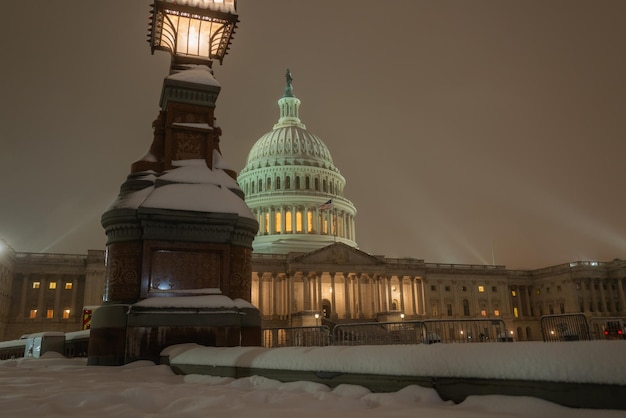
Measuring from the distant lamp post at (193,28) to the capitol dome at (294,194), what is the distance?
229ft

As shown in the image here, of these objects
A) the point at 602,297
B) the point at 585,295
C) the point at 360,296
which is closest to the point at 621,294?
the point at 602,297

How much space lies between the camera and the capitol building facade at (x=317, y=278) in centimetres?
7788

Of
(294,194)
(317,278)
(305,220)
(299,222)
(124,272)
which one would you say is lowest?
(124,272)

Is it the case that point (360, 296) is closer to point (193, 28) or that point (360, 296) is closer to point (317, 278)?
point (317, 278)

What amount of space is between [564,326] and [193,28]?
17.2 meters

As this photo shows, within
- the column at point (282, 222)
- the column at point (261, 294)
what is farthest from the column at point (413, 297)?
the column at point (261, 294)

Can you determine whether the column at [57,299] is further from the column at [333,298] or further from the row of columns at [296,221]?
the column at [333,298]

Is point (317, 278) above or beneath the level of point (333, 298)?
above

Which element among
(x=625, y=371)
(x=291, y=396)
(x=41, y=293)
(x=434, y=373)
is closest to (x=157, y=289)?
(x=291, y=396)

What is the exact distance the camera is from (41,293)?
77.9m

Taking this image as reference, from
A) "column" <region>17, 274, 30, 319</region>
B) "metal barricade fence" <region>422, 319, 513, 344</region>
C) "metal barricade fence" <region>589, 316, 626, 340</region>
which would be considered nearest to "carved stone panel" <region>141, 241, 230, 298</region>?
"metal barricade fence" <region>422, 319, 513, 344</region>

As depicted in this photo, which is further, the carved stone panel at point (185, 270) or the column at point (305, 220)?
the column at point (305, 220)

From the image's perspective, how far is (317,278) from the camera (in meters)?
83.2

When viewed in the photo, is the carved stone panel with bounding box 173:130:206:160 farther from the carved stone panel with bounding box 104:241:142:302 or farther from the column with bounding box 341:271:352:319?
the column with bounding box 341:271:352:319
